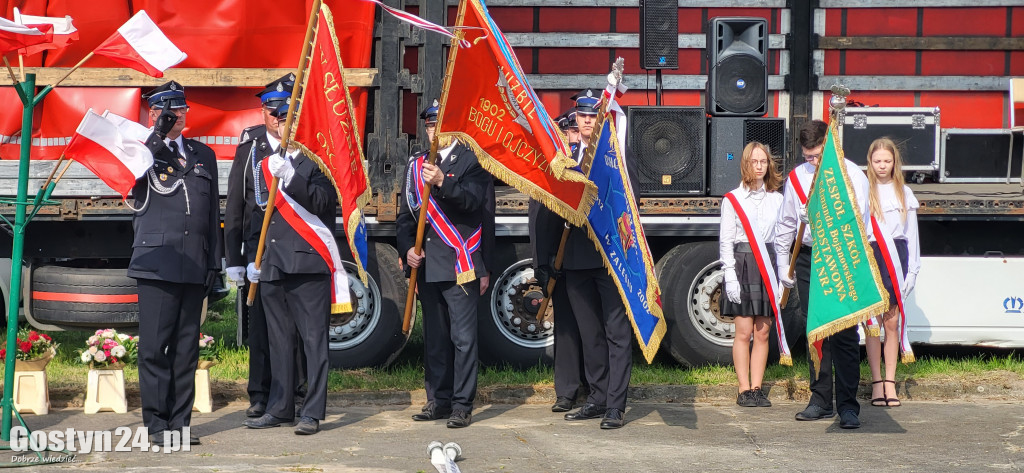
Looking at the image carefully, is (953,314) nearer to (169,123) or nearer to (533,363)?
(533,363)

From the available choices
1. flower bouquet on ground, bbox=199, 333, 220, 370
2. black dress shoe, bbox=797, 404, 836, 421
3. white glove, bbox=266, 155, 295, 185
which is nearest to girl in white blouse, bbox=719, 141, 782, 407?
black dress shoe, bbox=797, 404, 836, 421

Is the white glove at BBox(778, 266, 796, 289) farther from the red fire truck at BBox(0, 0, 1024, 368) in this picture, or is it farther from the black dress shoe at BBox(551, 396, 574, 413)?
the black dress shoe at BBox(551, 396, 574, 413)

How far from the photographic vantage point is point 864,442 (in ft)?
22.2

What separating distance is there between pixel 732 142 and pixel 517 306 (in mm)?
1843

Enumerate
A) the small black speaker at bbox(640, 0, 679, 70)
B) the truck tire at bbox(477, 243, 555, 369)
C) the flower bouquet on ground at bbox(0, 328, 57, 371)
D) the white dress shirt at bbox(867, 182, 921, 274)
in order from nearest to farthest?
the flower bouquet on ground at bbox(0, 328, 57, 371) → the white dress shirt at bbox(867, 182, 921, 274) → the truck tire at bbox(477, 243, 555, 369) → the small black speaker at bbox(640, 0, 679, 70)

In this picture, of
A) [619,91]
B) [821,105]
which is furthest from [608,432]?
[821,105]

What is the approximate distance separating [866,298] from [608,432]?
5.06ft

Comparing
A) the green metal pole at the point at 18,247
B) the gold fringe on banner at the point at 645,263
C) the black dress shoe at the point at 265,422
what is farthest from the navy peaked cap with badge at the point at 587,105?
the green metal pole at the point at 18,247

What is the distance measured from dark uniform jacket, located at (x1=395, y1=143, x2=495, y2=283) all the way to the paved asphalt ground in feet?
2.97

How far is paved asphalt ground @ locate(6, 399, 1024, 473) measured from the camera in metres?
6.16

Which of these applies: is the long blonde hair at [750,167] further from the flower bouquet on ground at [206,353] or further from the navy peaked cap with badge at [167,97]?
the flower bouquet on ground at [206,353]

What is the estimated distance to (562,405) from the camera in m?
7.74

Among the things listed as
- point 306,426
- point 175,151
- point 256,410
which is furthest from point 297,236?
point 256,410

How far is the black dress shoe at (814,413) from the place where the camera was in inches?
291
